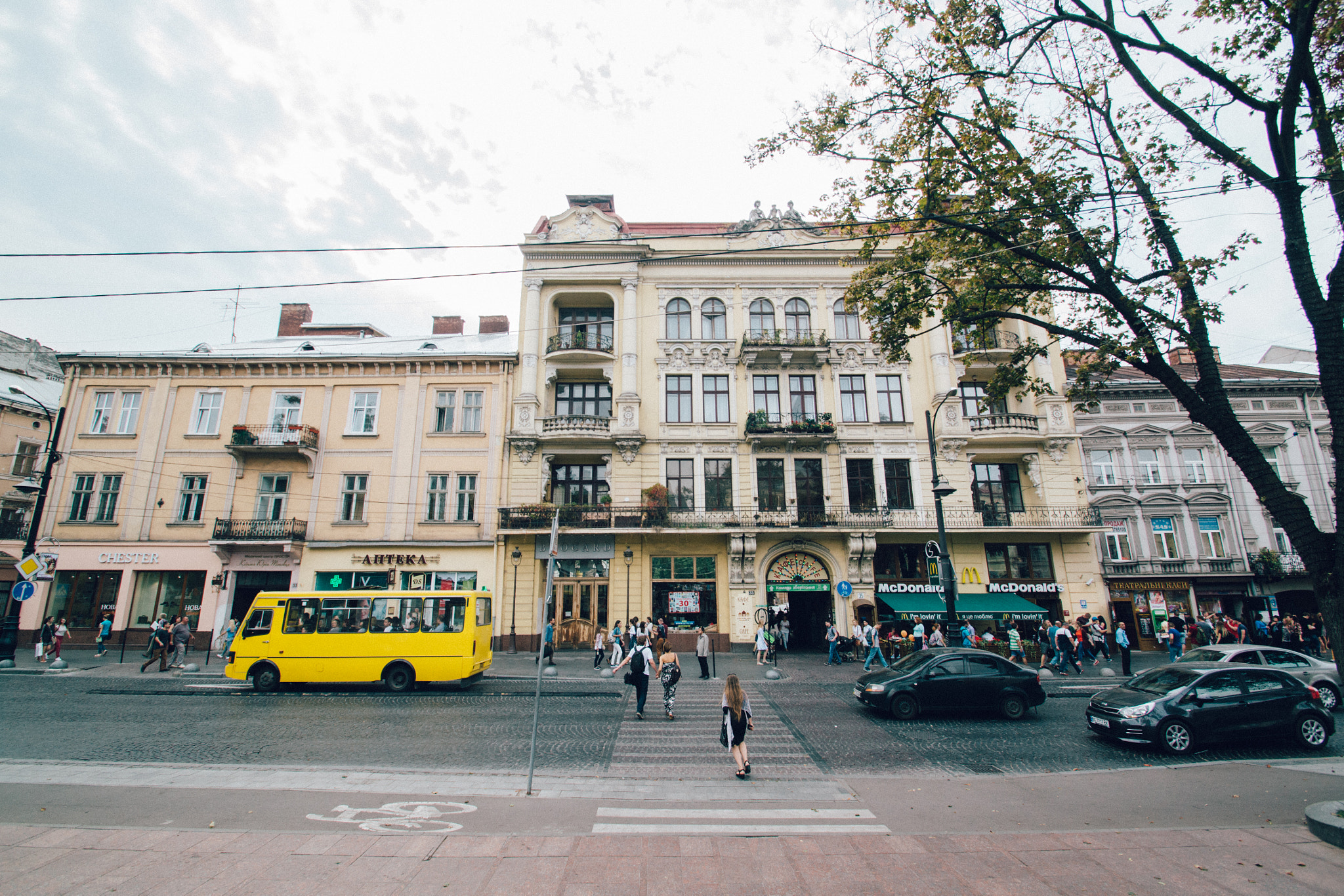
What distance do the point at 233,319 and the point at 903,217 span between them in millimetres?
36231

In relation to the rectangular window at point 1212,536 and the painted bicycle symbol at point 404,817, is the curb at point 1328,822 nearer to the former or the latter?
the painted bicycle symbol at point 404,817

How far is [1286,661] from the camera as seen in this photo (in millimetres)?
13469

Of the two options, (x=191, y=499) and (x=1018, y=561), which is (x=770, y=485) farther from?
(x=191, y=499)

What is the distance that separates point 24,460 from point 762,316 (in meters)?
37.4

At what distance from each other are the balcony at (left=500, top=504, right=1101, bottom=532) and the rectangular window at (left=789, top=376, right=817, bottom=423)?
4.39 m

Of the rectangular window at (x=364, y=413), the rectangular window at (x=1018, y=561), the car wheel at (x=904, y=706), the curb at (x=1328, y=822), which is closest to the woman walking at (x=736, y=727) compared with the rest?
the car wheel at (x=904, y=706)

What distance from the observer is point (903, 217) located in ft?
40.0

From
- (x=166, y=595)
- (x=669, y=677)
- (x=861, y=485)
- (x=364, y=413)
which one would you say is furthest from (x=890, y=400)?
(x=166, y=595)

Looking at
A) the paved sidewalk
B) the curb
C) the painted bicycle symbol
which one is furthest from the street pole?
the curb

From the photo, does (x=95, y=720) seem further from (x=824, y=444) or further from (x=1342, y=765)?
(x=824, y=444)

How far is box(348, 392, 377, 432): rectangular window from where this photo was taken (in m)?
27.4

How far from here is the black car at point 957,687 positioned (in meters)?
12.7

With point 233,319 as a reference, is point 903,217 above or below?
below

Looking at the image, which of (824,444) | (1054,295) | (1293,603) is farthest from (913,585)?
(1293,603)
